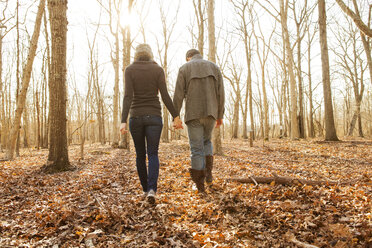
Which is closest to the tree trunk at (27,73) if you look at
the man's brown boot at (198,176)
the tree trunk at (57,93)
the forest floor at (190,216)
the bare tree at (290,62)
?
the tree trunk at (57,93)

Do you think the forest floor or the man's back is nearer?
the forest floor

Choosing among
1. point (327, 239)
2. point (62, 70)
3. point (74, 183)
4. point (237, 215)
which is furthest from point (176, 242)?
point (62, 70)

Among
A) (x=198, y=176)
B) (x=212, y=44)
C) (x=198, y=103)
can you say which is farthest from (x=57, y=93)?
(x=212, y=44)

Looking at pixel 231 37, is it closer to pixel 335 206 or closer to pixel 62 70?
pixel 62 70

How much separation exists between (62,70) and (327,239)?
6317mm

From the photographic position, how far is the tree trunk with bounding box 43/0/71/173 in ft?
19.0

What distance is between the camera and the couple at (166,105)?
10.7 feet

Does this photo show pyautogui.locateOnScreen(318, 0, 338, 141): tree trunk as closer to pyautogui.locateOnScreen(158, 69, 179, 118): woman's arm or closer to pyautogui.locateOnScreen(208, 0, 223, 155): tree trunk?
pyautogui.locateOnScreen(208, 0, 223, 155): tree trunk

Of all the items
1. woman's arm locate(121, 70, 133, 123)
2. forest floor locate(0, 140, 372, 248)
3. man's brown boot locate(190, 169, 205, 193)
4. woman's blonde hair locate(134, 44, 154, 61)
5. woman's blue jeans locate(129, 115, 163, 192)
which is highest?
woman's blonde hair locate(134, 44, 154, 61)

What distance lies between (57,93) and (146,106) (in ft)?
12.2

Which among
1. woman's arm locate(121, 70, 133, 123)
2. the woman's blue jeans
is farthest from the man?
woman's arm locate(121, 70, 133, 123)

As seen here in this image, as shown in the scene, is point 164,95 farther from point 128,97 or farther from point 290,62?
point 290,62

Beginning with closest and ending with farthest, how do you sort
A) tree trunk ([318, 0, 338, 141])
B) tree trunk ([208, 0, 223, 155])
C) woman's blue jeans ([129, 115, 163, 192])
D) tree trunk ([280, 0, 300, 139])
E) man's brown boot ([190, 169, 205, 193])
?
1. woman's blue jeans ([129, 115, 163, 192])
2. man's brown boot ([190, 169, 205, 193])
3. tree trunk ([208, 0, 223, 155])
4. tree trunk ([318, 0, 338, 141])
5. tree trunk ([280, 0, 300, 139])

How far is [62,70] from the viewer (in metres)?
5.95
